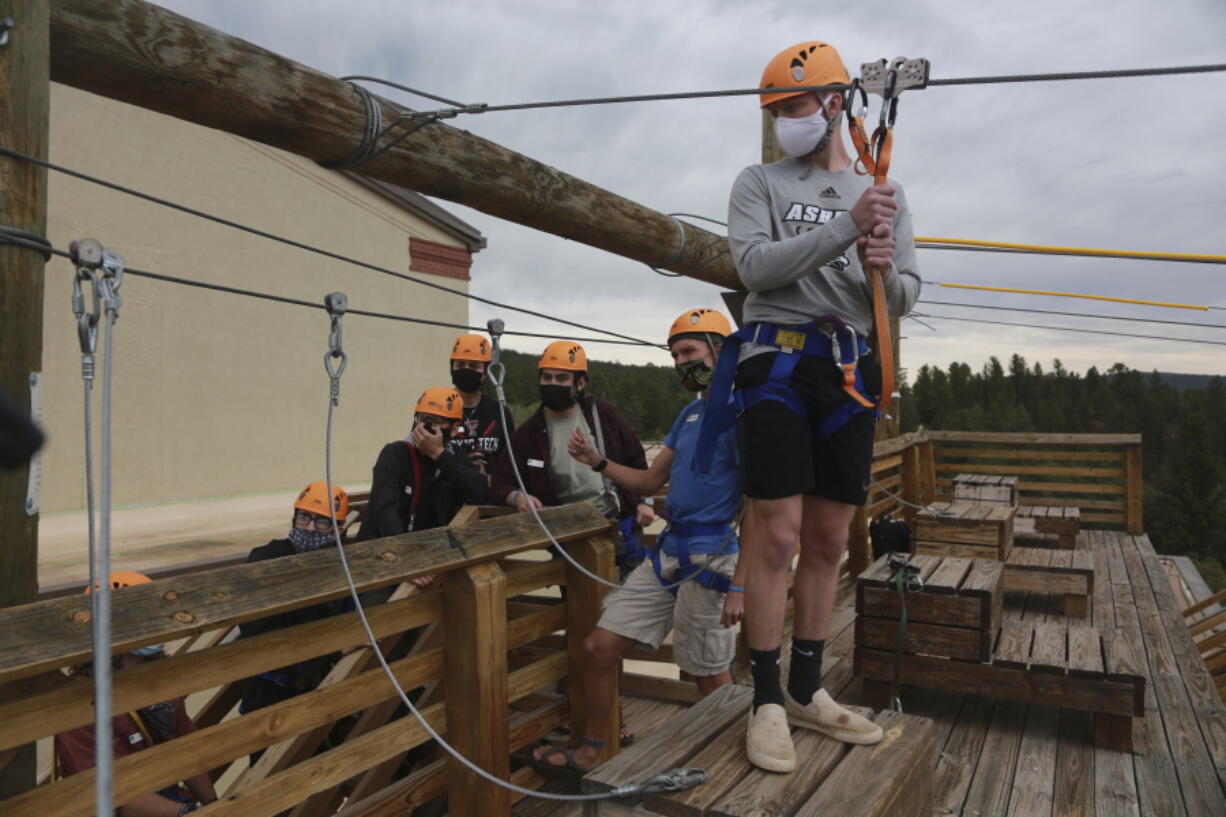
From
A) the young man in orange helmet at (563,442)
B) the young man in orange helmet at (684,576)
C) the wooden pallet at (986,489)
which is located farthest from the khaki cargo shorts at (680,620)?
the wooden pallet at (986,489)

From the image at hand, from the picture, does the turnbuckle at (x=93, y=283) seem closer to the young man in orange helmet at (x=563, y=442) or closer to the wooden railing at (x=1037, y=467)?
the young man in orange helmet at (x=563, y=442)

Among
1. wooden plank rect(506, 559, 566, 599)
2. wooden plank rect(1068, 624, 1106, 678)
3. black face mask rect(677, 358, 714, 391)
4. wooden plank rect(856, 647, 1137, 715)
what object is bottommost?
wooden plank rect(856, 647, 1137, 715)

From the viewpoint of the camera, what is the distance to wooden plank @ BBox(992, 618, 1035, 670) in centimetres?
413

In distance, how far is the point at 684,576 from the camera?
3357 millimetres

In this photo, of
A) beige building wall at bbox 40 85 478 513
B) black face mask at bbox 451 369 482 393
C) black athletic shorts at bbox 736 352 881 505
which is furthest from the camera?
beige building wall at bbox 40 85 478 513

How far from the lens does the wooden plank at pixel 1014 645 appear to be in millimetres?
4127

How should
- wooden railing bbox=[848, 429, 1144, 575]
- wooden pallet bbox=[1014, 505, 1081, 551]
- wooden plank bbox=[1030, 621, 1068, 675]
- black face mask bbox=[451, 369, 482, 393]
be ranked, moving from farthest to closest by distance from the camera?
wooden railing bbox=[848, 429, 1144, 575], wooden pallet bbox=[1014, 505, 1081, 551], black face mask bbox=[451, 369, 482, 393], wooden plank bbox=[1030, 621, 1068, 675]

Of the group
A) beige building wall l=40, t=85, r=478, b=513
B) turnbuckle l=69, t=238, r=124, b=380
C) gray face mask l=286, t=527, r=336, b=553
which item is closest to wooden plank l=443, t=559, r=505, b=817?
gray face mask l=286, t=527, r=336, b=553

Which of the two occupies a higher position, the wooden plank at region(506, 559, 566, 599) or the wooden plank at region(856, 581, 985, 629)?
the wooden plank at region(506, 559, 566, 599)

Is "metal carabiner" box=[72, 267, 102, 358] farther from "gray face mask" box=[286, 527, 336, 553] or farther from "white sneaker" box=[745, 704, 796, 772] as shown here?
"gray face mask" box=[286, 527, 336, 553]

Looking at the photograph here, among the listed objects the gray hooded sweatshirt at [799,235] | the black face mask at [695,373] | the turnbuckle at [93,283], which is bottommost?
the black face mask at [695,373]

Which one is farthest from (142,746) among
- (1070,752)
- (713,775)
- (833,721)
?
(1070,752)

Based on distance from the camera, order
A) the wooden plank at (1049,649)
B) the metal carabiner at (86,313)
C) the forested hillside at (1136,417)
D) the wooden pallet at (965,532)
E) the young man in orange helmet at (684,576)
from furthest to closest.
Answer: the forested hillside at (1136,417) < the wooden pallet at (965,532) < the wooden plank at (1049,649) < the young man in orange helmet at (684,576) < the metal carabiner at (86,313)

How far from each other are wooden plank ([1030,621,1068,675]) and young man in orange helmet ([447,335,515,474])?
294 cm
